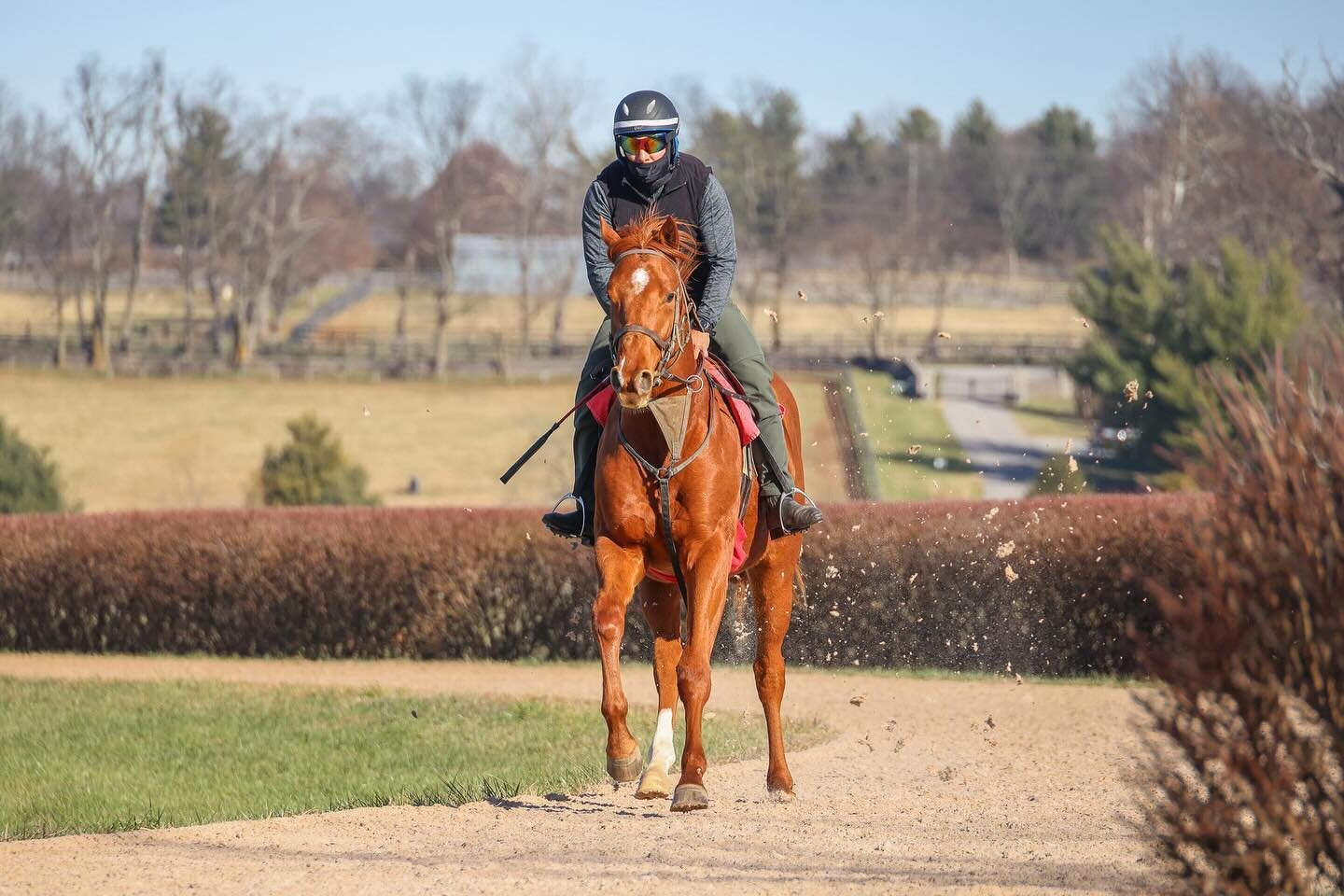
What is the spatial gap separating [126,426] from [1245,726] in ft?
165

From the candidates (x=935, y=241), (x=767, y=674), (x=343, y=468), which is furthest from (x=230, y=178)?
(x=767, y=674)

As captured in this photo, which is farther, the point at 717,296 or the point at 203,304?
the point at 203,304

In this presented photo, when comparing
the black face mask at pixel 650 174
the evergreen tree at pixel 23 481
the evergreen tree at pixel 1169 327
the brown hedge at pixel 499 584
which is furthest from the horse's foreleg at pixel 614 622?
the evergreen tree at pixel 1169 327

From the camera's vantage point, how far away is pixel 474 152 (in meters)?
76.4

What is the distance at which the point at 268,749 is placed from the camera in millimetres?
11547

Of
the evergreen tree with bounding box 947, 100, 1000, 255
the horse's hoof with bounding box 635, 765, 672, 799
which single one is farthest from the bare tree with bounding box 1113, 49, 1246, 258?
the horse's hoof with bounding box 635, 765, 672, 799

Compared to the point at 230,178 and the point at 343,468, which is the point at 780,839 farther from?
the point at 230,178

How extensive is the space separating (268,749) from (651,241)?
19.7 ft

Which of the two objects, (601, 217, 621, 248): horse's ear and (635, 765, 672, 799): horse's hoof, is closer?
(635, 765, 672, 799): horse's hoof

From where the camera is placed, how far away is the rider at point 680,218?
7.85 meters

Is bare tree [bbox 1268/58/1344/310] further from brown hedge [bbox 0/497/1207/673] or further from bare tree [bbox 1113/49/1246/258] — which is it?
brown hedge [bbox 0/497/1207/673]

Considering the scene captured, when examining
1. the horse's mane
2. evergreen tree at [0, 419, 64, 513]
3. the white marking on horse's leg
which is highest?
the horse's mane

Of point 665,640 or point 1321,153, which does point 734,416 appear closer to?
point 665,640

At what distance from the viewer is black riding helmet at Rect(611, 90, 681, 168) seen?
7.80 m
